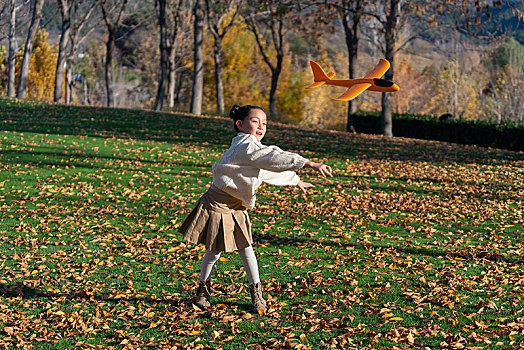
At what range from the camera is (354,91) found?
500 cm

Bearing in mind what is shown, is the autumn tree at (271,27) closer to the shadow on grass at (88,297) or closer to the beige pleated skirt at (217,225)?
the shadow on grass at (88,297)

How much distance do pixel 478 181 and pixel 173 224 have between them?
833cm

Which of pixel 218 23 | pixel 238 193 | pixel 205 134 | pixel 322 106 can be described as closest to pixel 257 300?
pixel 238 193

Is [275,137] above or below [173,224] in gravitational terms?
above

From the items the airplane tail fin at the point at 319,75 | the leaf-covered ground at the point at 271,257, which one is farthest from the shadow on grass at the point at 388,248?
the airplane tail fin at the point at 319,75

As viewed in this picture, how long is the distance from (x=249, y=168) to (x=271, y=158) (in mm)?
279

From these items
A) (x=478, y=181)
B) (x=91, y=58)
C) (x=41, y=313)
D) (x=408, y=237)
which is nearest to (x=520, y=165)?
(x=478, y=181)

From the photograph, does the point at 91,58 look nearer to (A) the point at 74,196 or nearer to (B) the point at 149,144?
(B) the point at 149,144

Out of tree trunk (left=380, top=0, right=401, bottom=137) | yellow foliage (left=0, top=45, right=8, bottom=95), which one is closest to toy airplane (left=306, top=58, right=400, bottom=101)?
tree trunk (left=380, top=0, right=401, bottom=137)

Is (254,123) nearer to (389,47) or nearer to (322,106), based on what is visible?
(389,47)

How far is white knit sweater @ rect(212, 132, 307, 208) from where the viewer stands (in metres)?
4.53

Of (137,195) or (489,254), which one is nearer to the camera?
(489,254)

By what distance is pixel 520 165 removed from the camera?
16969 millimetres

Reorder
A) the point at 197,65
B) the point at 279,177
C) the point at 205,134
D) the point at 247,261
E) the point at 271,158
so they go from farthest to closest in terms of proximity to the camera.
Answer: the point at 197,65, the point at 205,134, the point at 247,261, the point at 279,177, the point at 271,158
